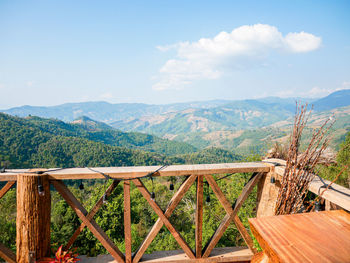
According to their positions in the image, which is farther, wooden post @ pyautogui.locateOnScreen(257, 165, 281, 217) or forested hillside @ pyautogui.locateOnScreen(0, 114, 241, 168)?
forested hillside @ pyautogui.locateOnScreen(0, 114, 241, 168)

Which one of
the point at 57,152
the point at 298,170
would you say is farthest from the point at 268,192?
the point at 57,152

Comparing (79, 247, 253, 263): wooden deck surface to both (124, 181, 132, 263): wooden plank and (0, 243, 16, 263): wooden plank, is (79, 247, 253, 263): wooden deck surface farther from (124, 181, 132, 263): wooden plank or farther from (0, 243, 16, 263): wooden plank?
→ (0, 243, 16, 263): wooden plank

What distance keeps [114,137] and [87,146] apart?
8297 cm

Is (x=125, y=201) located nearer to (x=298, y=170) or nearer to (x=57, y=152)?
(x=298, y=170)

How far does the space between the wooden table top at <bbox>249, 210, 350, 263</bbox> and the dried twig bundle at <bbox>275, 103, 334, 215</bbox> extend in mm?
891

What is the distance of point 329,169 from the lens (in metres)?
13.1

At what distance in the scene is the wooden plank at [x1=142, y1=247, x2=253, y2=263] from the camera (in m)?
2.07

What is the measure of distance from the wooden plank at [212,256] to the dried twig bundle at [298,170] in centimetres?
66

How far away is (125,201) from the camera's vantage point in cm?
194

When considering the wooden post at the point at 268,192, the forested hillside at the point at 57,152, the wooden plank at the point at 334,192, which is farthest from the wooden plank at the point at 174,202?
the forested hillside at the point at 57,152

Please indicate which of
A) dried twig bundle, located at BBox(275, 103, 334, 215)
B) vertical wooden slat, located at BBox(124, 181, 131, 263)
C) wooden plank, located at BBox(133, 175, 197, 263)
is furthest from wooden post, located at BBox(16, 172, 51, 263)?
dried twig bundle, located at BBox(275, 103, 334, 215)

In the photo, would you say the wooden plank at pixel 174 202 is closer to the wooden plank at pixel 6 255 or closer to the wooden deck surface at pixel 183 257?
the wooden deck surface at pixel 183 257

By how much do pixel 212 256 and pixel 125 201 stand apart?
1045 millimetres

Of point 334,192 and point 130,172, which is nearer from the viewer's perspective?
point 334,192
